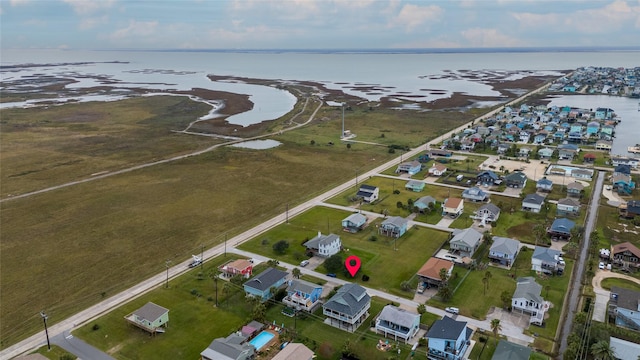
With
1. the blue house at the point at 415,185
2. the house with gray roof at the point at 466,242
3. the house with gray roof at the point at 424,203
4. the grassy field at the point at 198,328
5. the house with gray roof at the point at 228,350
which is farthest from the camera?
the blue house at the point at 415,185

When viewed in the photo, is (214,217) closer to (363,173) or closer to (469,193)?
(363,173)

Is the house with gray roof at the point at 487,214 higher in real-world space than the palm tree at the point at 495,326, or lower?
higher

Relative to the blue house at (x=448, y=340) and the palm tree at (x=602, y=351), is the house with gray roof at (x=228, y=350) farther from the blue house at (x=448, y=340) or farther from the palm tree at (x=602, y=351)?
the palm tree at (x=602, y=351)

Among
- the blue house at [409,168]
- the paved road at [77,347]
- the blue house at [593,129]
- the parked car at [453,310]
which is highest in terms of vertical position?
the blue house at [593,129]

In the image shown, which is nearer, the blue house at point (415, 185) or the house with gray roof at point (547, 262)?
the house with gray roof at point (547, 262)

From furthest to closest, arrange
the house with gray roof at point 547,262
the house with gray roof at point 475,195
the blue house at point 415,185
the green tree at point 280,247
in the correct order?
the blue house at point 415,185 → the house with gray roof at point 475,195 → the green tree at point 280,247 → the house with gray roof at point 547,262

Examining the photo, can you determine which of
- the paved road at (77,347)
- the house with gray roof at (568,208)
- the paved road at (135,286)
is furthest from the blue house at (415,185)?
the paved road at (77,347)
